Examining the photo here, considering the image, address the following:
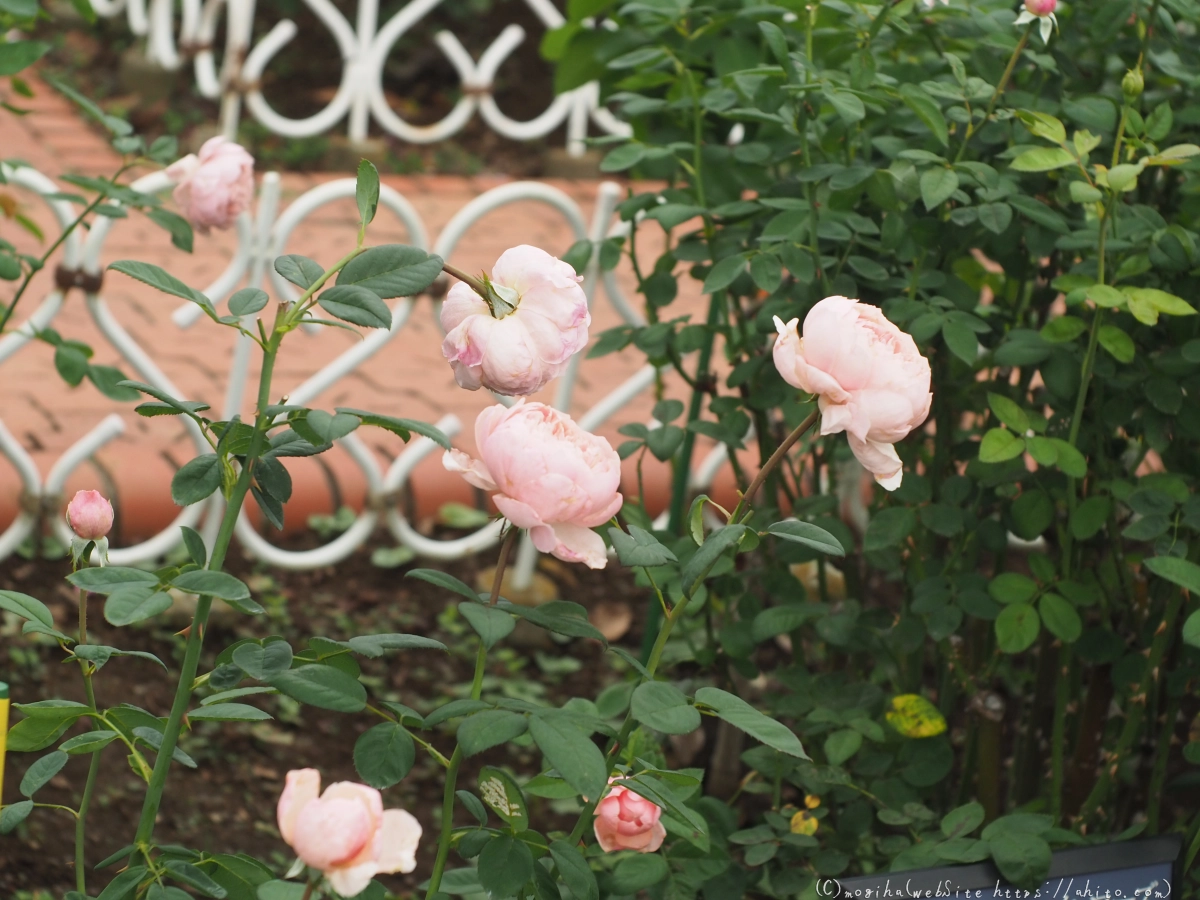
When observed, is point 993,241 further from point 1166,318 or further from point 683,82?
point 683,82

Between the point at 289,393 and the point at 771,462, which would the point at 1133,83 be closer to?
the point at 771,462

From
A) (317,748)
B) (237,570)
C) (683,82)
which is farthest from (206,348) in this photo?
(683,82)

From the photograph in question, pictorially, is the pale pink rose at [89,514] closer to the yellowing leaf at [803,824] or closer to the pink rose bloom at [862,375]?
the pink rose bloom at [862,375]

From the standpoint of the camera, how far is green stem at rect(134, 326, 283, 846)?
1.05 meters

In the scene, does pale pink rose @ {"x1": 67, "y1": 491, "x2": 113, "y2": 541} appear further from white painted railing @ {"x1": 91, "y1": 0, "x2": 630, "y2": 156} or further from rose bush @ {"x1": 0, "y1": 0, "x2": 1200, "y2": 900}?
white painted railing @ {"x1": 91, "y1": 0, "x2": 630, "y2": 156}

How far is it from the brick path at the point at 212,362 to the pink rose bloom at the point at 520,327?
211 centimetres

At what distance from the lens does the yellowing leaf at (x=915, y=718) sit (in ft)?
5.87

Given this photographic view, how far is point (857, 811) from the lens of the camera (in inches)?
68.7

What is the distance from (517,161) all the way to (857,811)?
506 cm

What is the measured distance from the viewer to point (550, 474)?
998mm

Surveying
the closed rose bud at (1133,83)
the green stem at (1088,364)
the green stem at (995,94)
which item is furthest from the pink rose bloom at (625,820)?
the closed rose bud at (1133,83)

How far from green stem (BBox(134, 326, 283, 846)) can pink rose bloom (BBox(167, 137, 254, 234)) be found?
2.61ft

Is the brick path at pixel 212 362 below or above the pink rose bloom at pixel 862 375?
below

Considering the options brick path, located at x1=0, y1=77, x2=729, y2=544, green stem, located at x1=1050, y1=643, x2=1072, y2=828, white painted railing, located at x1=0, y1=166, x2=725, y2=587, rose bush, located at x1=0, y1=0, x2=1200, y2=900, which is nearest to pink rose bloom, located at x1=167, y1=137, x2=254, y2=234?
rose bush, located at x1=0, y1=0, x2=1200, y2=900
